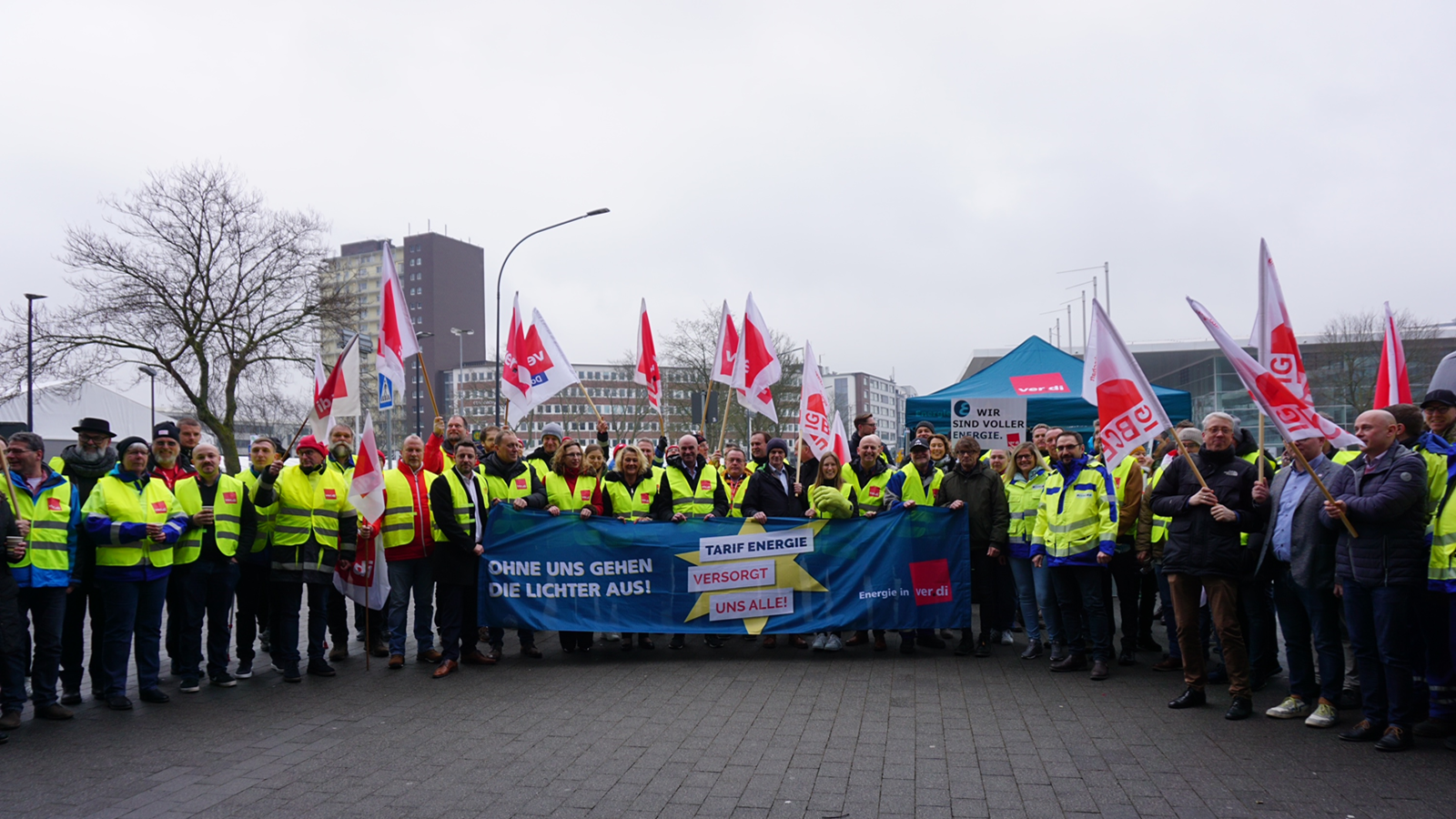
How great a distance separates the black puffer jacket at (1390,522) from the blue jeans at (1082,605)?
2.21 metres

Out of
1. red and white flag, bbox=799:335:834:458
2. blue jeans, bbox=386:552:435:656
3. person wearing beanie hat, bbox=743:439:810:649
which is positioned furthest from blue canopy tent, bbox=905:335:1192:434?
blue jeans, bbox=386:552:435:656

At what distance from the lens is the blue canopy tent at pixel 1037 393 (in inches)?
542

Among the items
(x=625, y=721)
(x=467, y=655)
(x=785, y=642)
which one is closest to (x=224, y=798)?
(x=625, y=721)

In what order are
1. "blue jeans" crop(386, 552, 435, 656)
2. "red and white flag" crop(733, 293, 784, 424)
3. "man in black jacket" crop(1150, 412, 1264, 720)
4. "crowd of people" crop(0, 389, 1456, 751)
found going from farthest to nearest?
"red and white flag" crop(733, 293, 784, 424) → "blue jeans" crop(386, 552, 435, 656) → "man in black jacket" crop(1150, 412, 1264, 720) → "crowd of people" crop(0, 389, 1456, 751)

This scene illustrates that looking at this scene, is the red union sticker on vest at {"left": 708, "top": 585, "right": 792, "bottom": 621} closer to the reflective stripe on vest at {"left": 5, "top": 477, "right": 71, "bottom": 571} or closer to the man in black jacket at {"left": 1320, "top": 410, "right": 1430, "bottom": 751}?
the man in black jacket at {"left": 1320, "top": 410, "right": 1430, "bottom": 751}

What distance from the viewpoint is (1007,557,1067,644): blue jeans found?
834 centimetres

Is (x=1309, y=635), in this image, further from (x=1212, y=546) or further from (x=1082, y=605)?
(x=1082, y=605)

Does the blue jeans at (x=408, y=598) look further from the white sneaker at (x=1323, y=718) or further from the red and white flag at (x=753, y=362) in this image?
the white sneaker at (x=1323, y=718)

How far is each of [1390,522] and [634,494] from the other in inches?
242

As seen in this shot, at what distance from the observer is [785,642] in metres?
9.52

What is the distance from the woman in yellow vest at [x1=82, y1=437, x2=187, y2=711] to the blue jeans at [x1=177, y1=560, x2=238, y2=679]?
30 cm

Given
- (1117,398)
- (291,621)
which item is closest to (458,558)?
(291,621)

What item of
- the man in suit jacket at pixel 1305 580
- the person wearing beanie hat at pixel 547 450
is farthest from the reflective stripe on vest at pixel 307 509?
the man in suit jacket at pixel 1305 580

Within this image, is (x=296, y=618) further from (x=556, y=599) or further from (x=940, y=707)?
(x=940, y=707)
